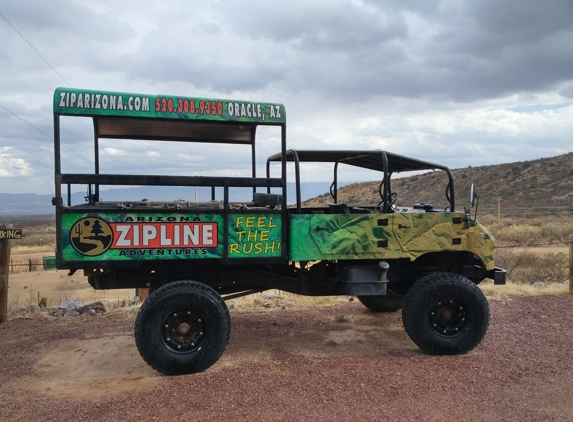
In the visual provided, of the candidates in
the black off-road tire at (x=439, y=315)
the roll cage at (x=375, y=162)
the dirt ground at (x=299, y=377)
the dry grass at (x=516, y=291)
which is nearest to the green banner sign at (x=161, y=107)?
the roll cage at (x=375, y=162)

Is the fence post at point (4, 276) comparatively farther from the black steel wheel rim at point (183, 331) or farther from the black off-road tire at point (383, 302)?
the black off-road tire at point (383, 302)

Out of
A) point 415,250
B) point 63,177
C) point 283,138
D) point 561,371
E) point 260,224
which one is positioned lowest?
point 561,371

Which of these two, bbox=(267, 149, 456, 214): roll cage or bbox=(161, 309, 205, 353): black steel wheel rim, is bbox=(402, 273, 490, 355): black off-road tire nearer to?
bbox=(267, 149, 456, 214): roll cage

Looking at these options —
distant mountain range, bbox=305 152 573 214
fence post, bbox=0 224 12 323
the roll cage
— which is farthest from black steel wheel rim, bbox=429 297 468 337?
distant mountain range, bbox=305 152 573 214

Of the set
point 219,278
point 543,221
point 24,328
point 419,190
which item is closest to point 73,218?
point 219,278

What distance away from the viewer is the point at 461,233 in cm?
587

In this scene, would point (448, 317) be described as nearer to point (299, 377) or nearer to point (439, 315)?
point (439, 315)

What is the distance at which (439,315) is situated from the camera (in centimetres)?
567

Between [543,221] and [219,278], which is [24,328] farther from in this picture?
[543,221]

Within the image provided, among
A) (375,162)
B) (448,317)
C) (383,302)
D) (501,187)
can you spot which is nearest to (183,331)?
(448,317)

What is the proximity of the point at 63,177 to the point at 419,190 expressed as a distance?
48402mm

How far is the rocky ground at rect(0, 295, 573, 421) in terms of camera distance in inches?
161

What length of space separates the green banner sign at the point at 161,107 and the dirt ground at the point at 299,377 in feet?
9.18

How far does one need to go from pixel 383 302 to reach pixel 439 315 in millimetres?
1951
